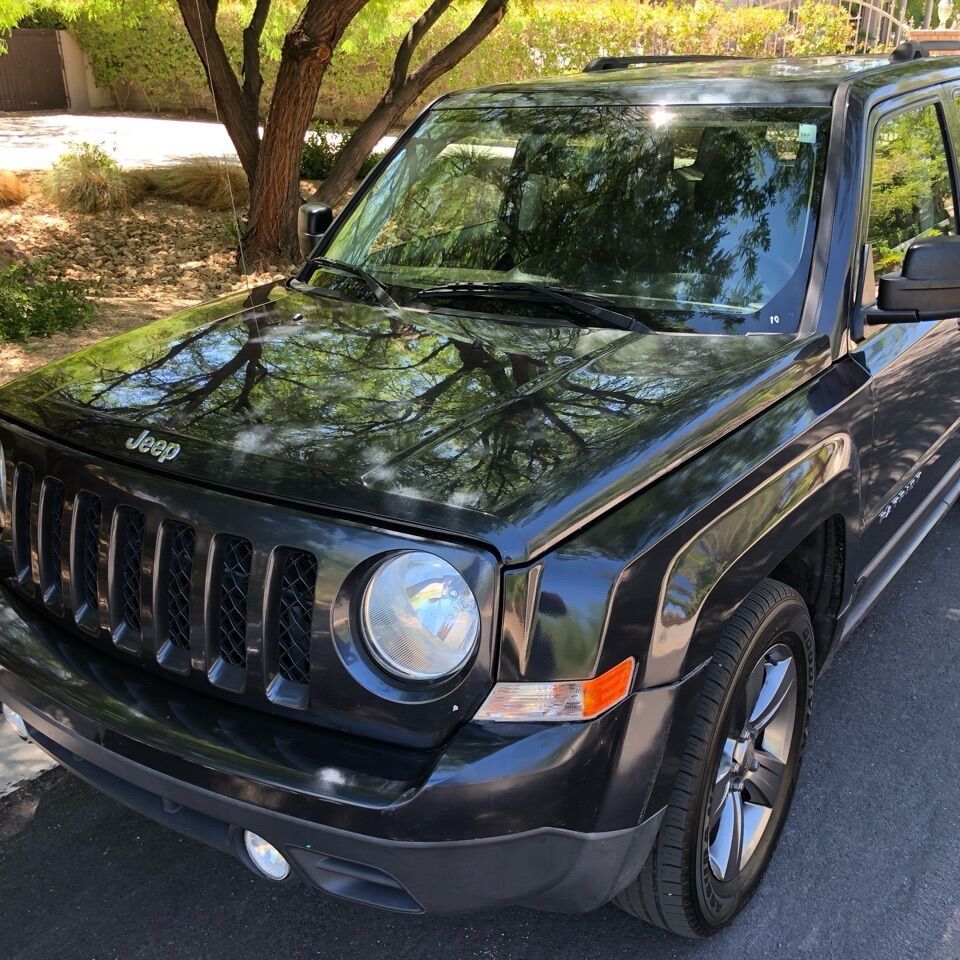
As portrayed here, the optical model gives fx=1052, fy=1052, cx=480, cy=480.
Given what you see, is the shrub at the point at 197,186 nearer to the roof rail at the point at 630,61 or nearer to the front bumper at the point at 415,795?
the roof rail at the point at 630,61

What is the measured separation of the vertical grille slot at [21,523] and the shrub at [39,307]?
5.21m

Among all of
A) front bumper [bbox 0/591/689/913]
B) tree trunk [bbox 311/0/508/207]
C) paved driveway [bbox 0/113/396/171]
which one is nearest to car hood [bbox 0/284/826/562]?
front bumper [bbox 0/591/689/913]

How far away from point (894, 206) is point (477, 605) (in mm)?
2177

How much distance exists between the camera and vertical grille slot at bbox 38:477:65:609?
→ 8.05 feet

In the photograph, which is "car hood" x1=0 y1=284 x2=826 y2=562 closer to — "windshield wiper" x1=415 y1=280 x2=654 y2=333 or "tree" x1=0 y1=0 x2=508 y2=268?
"windshield wiper" x1=415 y1=280 x2=654 y2=333

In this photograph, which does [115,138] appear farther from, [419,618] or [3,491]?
[419,618]

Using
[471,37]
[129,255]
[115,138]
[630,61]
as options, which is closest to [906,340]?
[630,61]

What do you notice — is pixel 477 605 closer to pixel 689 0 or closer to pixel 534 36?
pixel 534 36

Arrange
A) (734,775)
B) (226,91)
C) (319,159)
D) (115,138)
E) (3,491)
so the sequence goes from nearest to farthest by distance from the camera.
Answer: (734,775) → (3,491) → (226,91) → (319,159) → (115,138)

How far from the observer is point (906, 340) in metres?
3.20

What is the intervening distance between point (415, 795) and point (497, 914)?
99 centimetres

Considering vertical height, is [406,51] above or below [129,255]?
above

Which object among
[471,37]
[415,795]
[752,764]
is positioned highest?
[471,37]

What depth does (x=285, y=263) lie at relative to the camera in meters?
9.88
